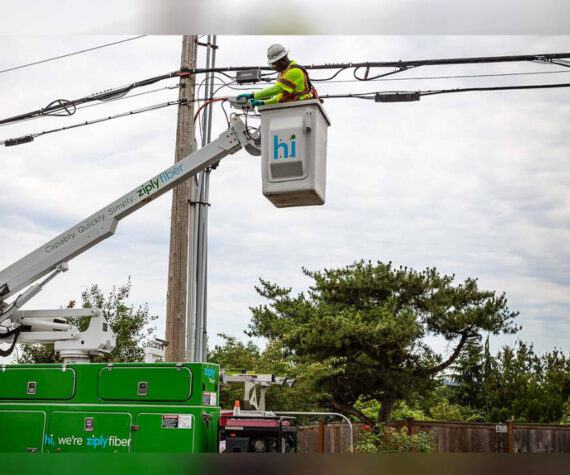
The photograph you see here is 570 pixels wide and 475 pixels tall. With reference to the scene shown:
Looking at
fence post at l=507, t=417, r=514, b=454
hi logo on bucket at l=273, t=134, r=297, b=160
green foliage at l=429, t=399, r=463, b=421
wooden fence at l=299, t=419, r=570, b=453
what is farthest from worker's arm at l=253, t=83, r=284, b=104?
green foliage at l=429, t=399, r=463, b=421

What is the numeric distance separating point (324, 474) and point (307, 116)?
4.97 metres

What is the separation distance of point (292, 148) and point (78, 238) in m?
4.22

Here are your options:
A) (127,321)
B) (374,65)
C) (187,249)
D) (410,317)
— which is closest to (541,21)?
(187,249)

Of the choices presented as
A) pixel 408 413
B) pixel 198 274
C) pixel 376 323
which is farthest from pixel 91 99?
pixel 408 413

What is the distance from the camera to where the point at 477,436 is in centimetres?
2156

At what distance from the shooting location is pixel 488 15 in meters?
2.45

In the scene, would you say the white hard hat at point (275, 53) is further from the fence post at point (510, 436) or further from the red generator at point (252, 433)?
the fence post at point (510, 436)

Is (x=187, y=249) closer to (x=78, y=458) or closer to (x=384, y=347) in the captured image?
(x=78, y=458)

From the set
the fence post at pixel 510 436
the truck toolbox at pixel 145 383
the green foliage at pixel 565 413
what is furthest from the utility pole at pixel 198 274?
the green foliage at pixel 565 413

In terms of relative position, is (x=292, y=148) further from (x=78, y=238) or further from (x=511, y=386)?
(x=511, y=386)

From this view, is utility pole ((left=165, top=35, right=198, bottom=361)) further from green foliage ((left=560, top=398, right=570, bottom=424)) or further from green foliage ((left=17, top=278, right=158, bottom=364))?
green foliage ((left=560, top=398, right=570, bottom=424))

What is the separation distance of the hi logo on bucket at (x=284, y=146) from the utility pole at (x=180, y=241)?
5.25 metres

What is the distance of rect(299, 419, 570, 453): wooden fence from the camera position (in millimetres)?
19719

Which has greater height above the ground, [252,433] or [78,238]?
[78,238]
